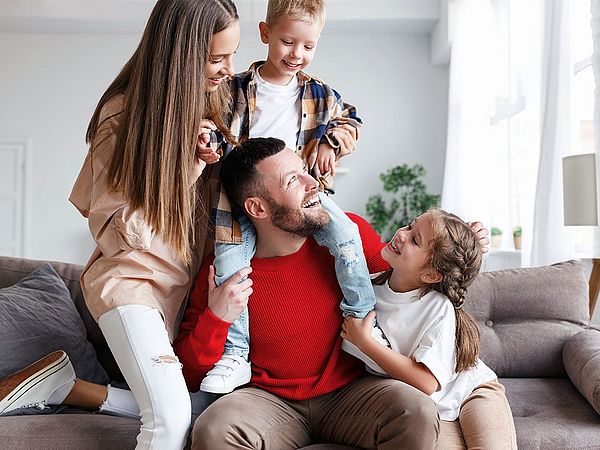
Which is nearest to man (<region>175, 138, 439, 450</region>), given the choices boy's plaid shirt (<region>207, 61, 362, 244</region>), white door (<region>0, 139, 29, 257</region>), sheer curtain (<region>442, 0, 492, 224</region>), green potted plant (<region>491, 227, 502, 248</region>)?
boy's plaid shirt (<region>207, 61, 362, 244</region>)

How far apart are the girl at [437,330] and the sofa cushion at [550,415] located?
119 mm

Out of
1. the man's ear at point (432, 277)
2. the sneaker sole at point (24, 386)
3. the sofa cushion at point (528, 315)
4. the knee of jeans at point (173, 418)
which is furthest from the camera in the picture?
the sofa cushion at point (528, 315)

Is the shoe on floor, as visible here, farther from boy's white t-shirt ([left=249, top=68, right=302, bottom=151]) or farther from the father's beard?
boy's white t-shirt ([left=249, top=68, right=302, bottom=151])

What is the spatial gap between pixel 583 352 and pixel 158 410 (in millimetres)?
1435

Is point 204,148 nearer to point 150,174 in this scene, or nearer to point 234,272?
point 150,174

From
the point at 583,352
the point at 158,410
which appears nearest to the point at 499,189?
the point at 583,352

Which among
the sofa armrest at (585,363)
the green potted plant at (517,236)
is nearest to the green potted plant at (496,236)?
the green potted plant at (517,236)

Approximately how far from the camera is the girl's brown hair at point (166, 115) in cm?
205

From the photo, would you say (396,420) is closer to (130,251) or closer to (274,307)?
(274,307)

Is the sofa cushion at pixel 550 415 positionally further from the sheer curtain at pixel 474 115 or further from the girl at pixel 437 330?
the sheer curtain at pixel 474 115

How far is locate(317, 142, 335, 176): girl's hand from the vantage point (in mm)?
2532

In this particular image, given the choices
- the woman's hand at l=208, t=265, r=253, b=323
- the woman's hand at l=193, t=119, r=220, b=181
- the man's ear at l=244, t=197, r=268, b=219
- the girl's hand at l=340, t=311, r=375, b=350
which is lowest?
the girl's hand at l=340, t=311, r=375, b=350

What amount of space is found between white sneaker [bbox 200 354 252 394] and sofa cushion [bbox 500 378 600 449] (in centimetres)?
83

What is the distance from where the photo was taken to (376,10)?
7.06 meters
